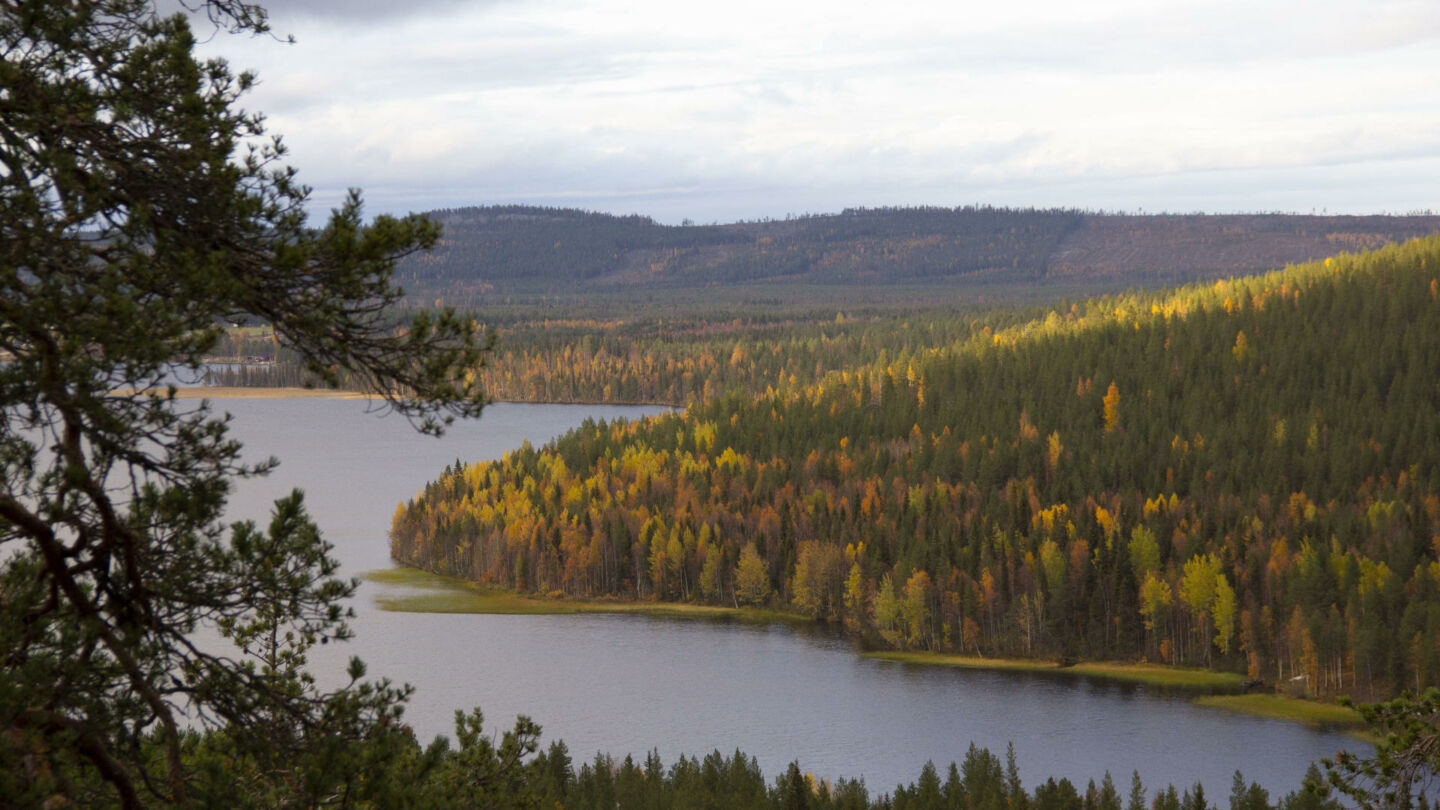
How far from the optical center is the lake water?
321ft

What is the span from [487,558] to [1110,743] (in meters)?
76.9

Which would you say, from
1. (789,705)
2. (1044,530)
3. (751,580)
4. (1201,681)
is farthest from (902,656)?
(1044,530)

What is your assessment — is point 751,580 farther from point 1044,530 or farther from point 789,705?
point 789,705

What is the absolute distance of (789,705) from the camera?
110438 mm

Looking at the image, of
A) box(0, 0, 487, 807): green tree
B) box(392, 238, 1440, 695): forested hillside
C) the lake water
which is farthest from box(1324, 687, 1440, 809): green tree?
box(392, 238, 1440, 695): forested hillside

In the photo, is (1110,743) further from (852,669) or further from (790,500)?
(790,500)

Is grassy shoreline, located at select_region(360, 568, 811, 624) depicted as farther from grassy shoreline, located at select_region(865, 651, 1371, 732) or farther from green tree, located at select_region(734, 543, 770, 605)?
grassy shoreline, located at select_region(865, 651, 1371, 732)

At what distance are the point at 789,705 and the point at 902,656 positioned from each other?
68.4ft

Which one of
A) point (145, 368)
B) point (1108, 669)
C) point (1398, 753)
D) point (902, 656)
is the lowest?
point (1108, 669)

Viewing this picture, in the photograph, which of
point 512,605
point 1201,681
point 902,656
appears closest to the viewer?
point 1201,681

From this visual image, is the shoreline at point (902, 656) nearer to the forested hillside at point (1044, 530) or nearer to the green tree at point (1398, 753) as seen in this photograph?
the forested hillside at point (1044, 530)

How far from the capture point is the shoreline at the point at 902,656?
111 m

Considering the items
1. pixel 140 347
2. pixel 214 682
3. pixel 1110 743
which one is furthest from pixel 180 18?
pixel 1110 743

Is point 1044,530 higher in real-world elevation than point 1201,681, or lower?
higher
